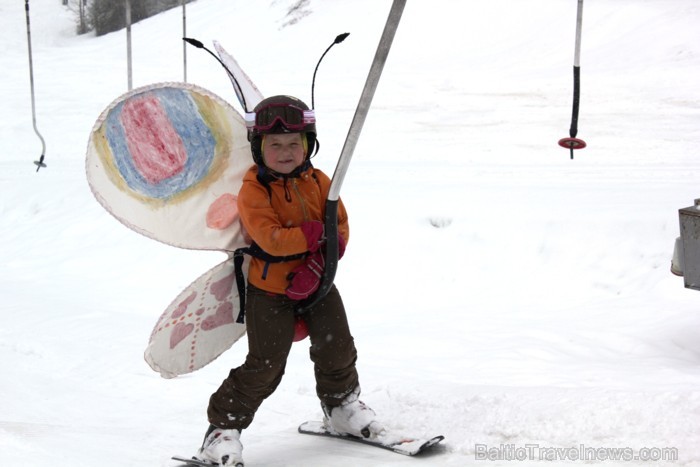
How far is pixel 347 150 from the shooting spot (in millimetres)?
2662

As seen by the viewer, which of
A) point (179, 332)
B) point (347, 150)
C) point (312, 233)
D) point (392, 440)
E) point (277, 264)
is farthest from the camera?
point (179, 332)

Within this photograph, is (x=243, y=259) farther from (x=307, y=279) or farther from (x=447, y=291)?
(x=447, y=291)

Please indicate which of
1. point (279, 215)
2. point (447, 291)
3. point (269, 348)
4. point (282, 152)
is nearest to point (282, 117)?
point (282, 152)

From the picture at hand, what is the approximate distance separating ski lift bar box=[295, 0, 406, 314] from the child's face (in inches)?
8.8

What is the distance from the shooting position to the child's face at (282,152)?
294 centimetres

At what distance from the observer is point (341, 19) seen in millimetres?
21297

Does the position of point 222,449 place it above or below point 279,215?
below

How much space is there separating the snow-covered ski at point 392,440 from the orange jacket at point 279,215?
675 mm

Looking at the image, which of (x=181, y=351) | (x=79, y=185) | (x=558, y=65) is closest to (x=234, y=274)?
(x=181, y=351)

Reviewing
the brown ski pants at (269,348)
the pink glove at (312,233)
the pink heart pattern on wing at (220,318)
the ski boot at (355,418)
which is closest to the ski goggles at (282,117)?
the pink glove at (312,233)

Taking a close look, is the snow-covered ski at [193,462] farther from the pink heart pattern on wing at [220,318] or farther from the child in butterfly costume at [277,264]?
the pink heart pattern on wing at [220,318]

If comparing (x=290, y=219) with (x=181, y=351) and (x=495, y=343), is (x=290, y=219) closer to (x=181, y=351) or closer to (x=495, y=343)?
(x=181, y=351)

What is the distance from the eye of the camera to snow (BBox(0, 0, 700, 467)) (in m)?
3.15

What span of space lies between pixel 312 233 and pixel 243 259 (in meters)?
0.42
